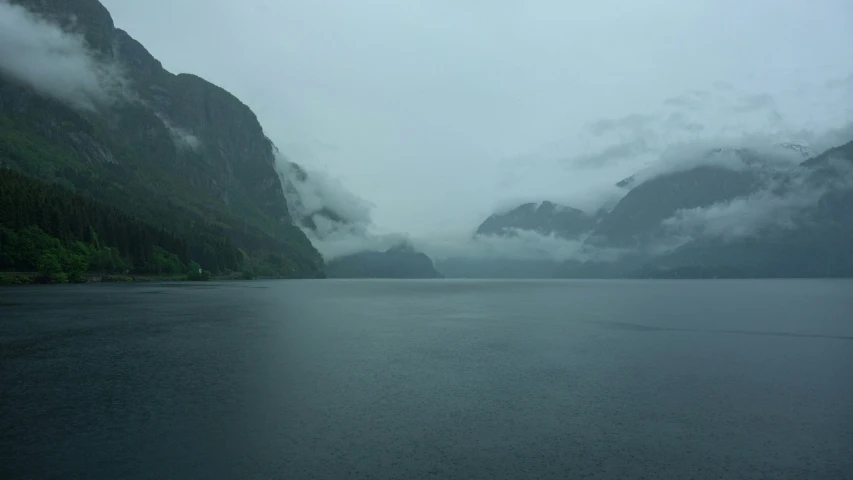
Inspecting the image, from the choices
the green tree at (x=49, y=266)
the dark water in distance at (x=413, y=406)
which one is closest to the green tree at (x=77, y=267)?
the green tree at (x=49, y=266)

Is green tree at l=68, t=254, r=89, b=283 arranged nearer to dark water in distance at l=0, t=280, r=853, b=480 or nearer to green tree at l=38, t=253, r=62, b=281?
green tree at l=38, t=253, r=62, b=281

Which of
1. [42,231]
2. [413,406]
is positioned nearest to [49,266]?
[42,231]

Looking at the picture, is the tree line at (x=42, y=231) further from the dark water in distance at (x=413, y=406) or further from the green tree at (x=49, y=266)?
the dark water in distance at (x=413, y=406)

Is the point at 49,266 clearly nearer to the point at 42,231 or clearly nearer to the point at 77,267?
the point at 77,267

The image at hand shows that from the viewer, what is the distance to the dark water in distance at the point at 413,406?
864 inches

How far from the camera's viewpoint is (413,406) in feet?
103

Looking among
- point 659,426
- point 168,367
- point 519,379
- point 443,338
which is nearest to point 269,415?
point 168,367

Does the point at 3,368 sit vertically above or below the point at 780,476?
above

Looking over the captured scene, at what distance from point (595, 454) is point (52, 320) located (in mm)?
77371

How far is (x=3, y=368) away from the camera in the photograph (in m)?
38.3

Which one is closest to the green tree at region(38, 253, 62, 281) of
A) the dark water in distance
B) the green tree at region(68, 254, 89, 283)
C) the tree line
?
the tree line

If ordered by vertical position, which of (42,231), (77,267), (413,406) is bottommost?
(413,406)

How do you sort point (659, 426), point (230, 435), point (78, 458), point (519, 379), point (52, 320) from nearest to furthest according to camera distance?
point (78, 458) → point (230, 435) → point (659, 426) → point (519, 379) → point (52, 320)

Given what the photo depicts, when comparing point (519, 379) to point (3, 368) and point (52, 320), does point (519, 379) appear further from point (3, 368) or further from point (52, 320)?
point (52, 320)
